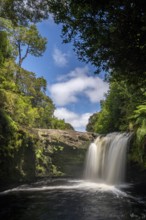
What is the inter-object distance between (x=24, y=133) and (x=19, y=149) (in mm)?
1083

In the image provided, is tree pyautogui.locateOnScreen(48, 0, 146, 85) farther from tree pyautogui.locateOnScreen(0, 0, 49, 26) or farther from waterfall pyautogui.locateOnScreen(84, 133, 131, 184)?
waterfall pyautogui.locateOnScreen(84, 133, 131, 184)

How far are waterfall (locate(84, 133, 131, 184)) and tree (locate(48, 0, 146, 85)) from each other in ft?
30.5

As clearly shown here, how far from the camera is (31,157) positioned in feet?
48.9

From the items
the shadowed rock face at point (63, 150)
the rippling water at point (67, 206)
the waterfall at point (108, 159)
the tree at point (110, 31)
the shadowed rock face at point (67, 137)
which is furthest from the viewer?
the shadowed rock face at point (67, 137)

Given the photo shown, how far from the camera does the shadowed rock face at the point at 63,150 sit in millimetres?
17094

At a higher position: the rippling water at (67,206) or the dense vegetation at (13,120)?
the dense vegetation at (13,120)

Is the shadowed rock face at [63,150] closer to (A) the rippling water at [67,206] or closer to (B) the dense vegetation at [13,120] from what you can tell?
(B) the dense vegetation at [13,120]

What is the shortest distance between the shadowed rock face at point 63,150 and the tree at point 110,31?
408 inches

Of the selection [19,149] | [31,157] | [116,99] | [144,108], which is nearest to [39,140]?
[31,157]

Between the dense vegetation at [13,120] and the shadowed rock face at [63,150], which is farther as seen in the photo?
the shadowed rock face at [63,150]

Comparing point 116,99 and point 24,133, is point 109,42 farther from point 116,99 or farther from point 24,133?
point 116,99

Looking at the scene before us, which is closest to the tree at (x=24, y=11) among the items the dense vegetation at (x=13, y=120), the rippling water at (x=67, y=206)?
the dense vegetation at (x=13, y=120)

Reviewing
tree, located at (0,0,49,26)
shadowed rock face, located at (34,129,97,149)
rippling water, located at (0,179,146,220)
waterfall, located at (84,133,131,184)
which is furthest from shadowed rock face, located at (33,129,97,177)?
tree, located at (0,0,49,26)

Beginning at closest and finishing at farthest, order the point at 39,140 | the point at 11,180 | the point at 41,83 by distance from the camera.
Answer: the point at 11,180, the point at 39,140, the point at 41,83
